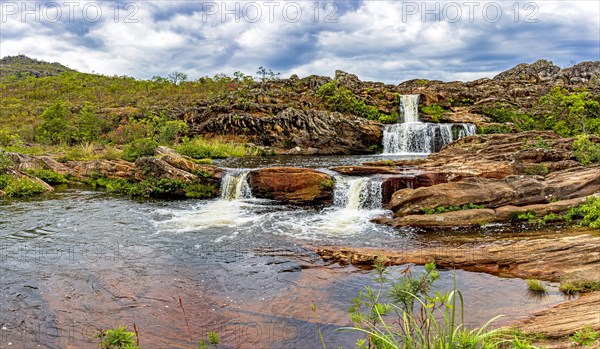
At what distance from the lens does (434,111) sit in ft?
132

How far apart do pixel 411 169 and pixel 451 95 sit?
3107 cm

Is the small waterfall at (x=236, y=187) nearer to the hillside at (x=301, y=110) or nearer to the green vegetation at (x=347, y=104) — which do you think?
the hillside at (x=301, y=110)

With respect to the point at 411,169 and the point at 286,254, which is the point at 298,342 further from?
the point at 411,169

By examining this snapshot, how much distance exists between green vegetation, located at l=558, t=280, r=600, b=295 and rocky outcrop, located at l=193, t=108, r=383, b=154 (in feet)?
94.2

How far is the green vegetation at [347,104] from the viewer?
1640 inches

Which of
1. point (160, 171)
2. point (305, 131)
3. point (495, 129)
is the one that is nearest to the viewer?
point (160, 171)

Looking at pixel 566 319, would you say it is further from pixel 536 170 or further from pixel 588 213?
pixel 536 170

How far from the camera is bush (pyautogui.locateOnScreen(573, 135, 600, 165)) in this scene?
1538 cm

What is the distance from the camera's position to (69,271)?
915cm

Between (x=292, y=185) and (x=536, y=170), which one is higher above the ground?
(x=536, y=170)

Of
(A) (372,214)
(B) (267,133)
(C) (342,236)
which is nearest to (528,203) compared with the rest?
(A) (372,214)

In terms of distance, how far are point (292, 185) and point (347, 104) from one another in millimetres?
27149

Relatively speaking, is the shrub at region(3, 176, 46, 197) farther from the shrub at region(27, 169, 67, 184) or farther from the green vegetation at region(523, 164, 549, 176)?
the green vegetation at region(523, 164, 549, 176)

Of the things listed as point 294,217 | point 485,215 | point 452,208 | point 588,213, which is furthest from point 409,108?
point 588,213
